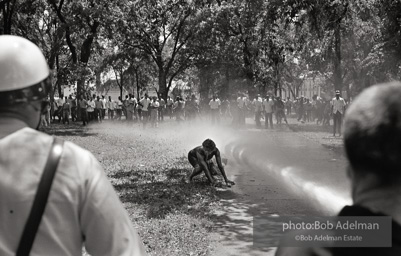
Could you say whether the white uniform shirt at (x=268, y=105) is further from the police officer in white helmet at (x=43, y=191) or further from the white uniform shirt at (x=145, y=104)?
the police officer in white helmet at (x=43, y=191)

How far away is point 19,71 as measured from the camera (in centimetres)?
180

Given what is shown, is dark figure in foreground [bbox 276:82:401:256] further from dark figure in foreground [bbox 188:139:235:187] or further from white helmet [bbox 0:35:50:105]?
dark figure in foreground [bbox 188:139:235:187]

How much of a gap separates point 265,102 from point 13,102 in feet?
88.7

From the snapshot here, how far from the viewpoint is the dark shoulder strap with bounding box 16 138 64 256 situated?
166 centimetres

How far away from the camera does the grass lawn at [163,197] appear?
6.44 metres

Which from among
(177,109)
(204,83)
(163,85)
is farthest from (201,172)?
(204,83)

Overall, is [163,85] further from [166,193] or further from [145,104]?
[166,193]

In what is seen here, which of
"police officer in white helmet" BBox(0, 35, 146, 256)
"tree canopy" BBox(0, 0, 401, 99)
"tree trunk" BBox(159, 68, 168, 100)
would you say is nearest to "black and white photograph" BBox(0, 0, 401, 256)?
"police officer in white helmet" BBox(0, 35, 146, 256)

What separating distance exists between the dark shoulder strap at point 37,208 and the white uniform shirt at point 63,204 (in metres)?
0.01

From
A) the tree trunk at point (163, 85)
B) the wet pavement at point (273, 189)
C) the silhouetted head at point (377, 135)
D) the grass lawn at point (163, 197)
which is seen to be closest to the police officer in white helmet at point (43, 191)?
the silhouetted head at point (377, 135)

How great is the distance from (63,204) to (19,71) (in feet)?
1.50

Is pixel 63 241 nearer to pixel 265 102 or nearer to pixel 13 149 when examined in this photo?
pixel 13 149

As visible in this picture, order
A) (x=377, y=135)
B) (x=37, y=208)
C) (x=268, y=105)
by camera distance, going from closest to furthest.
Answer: (x=377, y=135), (x=37, y=208), (x=268, y=105)

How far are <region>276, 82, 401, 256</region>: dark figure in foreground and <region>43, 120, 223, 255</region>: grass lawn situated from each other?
181 inches
